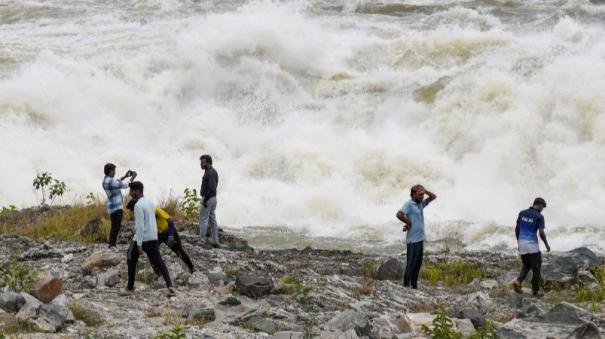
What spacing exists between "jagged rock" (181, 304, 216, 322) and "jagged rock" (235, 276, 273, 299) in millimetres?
1103

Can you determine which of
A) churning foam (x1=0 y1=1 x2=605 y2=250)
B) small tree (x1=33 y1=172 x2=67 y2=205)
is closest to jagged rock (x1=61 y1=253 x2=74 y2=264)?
small tree (x1=33 y1=172 x2=67 y2=205)

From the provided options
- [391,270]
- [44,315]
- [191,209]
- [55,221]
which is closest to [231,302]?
[44,315]

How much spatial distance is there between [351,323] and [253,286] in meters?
2.01

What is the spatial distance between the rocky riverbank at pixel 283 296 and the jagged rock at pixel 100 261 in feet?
→ 0.05

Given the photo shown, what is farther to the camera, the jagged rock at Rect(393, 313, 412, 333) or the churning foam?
the churning foam

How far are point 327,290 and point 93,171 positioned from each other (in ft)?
42.3

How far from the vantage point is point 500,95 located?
24.0 m

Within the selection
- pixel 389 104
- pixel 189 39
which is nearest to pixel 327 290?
pixel 389 104

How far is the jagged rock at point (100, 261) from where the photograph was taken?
1161 centimetres

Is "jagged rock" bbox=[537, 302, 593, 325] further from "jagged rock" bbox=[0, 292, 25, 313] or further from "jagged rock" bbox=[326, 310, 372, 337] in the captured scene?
"jagged rock" bbox=[0, 292, 25, 313]

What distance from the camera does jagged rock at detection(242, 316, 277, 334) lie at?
8.89 meters

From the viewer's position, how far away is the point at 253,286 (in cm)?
1047

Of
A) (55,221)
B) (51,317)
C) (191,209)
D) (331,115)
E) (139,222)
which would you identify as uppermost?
(331,115)

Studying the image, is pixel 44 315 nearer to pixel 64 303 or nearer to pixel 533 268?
pixel 64 303
